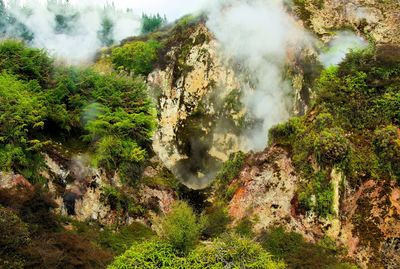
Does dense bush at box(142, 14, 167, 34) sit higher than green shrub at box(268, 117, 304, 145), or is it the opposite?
dense bush at box(142, 14, 167, 34)

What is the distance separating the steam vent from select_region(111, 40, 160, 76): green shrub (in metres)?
0.17

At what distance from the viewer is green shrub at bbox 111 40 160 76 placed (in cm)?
5059

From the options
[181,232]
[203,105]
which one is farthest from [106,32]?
[181,232]

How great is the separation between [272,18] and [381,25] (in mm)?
9195

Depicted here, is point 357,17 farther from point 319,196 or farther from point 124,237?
point 124,237

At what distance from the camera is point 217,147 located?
47406 millimetres

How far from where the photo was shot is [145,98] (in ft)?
127

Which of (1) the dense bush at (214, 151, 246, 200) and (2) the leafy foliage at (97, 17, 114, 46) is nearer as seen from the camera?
(1) the dense bush at (214, 151, 246, 200)

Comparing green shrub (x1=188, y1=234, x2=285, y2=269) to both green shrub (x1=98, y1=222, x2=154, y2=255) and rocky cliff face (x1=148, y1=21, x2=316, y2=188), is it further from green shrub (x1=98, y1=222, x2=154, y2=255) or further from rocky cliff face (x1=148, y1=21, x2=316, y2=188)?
rocky cliff face (x1=148, y1=21, x2=316, y2=188)

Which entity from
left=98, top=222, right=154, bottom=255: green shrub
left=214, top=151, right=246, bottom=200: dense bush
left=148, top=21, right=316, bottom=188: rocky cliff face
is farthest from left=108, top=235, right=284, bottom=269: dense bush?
left=148, top=21, right=316, bottom=188: rocky cliff face

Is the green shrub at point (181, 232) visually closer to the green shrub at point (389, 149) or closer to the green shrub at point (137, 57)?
the green shrub at point (389, 149)

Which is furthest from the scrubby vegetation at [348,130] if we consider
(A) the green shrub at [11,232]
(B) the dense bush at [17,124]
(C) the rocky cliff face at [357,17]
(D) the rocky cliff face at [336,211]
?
(A) the green shrub at [11,232]

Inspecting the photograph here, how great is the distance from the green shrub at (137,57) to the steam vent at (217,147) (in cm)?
17

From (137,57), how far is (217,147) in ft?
36.0
